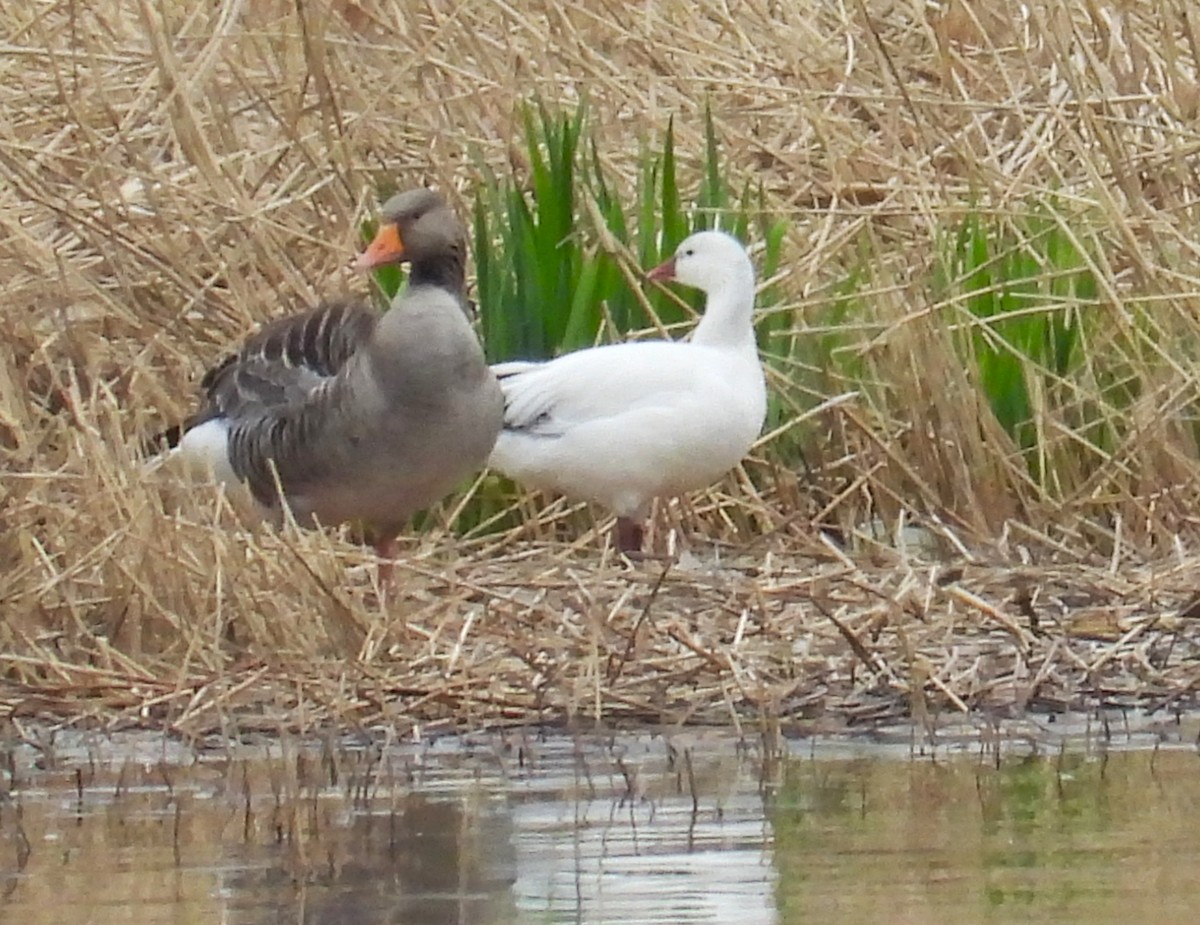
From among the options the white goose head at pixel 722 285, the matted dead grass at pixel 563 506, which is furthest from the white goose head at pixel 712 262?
the matted dead grass at pixel 563 506

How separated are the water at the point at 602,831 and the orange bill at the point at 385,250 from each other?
201 cm

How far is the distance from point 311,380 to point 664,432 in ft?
2.81

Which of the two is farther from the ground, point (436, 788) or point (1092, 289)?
point (1092, 289)

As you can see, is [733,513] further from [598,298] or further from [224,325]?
[224,325]

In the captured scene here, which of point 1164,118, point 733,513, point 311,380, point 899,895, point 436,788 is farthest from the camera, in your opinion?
point 1164,118

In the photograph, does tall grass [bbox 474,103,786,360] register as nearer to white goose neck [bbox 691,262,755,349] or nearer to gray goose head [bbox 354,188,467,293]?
white goose neck [bbox 691,262,755,349]

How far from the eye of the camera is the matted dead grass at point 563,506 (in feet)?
18.7

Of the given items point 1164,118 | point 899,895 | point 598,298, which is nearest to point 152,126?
point 598,298

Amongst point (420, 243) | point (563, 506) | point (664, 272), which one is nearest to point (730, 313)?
point (664, 272)

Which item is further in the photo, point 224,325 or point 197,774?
point 224,325

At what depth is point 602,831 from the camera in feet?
14.5

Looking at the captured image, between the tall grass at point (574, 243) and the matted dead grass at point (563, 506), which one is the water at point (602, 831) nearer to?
the matted dead grass at point (563, 506)

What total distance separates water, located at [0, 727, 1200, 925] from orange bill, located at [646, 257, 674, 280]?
269 cm

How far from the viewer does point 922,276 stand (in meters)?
8.38
